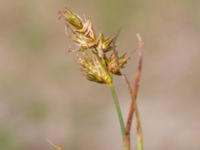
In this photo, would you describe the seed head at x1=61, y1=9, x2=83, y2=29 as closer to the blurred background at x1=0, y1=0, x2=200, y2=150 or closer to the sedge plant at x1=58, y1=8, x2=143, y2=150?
the sedge plant at x1=58, y1=8, x2=143, y2=150

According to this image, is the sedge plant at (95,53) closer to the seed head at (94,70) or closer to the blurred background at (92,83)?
the seed head at (94,70)

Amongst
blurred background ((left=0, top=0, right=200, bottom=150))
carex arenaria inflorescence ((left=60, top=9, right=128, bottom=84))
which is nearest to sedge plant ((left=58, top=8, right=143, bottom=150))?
carex arenaria inflorescence ((left=60, top=9, right=128, bottom=84))

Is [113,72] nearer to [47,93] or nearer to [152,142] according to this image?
[152,142]

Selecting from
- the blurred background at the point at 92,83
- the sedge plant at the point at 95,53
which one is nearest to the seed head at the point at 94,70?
the sedge plant at the point at 95,53

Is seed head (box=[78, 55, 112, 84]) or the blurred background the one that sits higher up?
seed head (box=[78, 55, 112, 84])

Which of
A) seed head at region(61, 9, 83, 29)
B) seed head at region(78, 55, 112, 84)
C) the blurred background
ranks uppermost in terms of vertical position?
seed head at region(61, 9, 83, 29)

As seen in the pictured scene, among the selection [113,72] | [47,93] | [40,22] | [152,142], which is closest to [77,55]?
[113,72]

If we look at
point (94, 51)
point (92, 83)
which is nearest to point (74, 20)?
point (94, 51)

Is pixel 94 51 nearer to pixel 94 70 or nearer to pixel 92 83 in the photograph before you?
pixel 94 70
